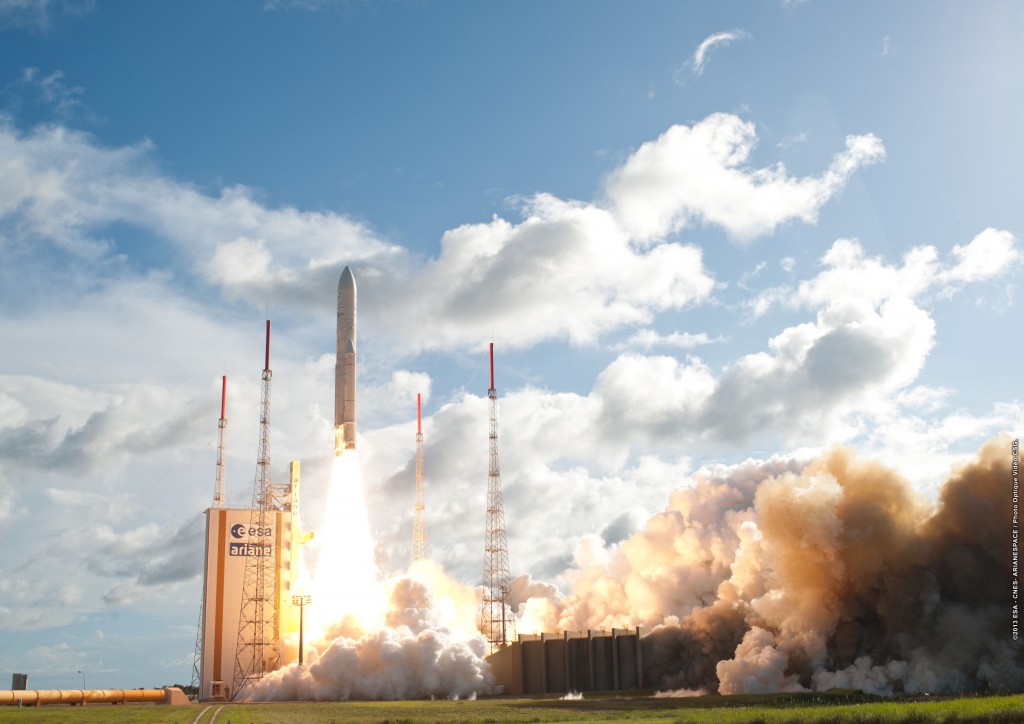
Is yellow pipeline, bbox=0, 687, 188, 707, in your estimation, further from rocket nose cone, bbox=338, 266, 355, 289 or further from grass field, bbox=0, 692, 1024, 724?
rocket nose cone, bbox=338, 266, 355, 289

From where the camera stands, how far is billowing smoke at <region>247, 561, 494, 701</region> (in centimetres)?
9438

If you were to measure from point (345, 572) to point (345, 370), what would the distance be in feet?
67.2

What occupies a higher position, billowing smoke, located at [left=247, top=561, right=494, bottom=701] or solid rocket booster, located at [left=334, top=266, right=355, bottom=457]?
solid rocket booster, located at [left=334, top=266, right=355, bottom=457]

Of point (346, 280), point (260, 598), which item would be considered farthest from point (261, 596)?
point (346, 280)

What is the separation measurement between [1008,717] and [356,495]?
68.5 m

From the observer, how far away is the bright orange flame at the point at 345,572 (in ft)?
342

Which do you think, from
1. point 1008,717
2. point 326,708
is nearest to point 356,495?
point 326,708

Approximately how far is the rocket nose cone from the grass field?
40.0m

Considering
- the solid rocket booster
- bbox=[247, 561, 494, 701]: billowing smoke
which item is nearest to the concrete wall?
bbox=[247, 561, 494, 701]: billowing smoke

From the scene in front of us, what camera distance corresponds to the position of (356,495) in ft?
343

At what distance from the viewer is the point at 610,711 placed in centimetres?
6556

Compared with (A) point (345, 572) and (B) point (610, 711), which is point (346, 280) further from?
(B) point (610, 711)

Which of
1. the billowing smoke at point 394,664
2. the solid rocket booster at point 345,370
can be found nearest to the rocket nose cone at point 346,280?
the solid rocket booster at point 345,370

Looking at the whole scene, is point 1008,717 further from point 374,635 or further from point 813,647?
point 374,635
